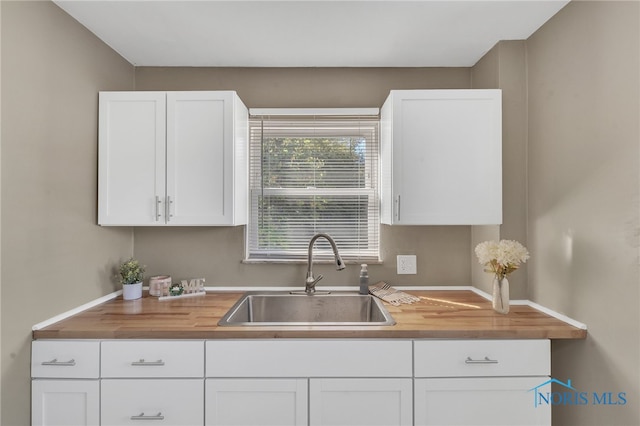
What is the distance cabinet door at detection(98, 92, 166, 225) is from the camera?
1869 millimetres

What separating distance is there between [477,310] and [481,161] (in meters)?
0.80

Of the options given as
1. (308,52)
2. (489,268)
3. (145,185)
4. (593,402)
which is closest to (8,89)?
(145,185)

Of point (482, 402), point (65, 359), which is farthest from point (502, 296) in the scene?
point (65, 359)

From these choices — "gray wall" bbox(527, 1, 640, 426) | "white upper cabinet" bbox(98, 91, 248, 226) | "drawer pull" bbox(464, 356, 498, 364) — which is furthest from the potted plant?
"gray wall" bbox(527, 1, 640, 426)

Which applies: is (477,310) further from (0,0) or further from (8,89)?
(0,0)

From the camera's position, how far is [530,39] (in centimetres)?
188

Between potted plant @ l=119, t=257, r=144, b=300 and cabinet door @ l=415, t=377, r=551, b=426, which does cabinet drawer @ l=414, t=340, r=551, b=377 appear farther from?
potted plant @ l=119, t=257, r=144, b=300

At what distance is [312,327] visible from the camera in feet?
5.02

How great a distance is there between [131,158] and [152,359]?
1083 millimetres

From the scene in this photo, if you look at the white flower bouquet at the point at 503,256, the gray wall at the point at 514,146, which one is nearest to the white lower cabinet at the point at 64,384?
the white flower bouquet at the point at 503,256

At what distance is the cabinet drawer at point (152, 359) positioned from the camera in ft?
4.85

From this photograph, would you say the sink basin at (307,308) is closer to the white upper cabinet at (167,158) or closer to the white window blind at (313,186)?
the white window blind at (313,186)

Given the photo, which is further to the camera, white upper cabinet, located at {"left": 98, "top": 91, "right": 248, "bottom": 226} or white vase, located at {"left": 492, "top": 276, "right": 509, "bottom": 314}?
white upper cabinet, located at {"left": 98, "top": 91, "right": 248, "bottom": 226}

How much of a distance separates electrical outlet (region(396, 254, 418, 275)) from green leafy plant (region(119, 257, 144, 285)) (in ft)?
5.39
